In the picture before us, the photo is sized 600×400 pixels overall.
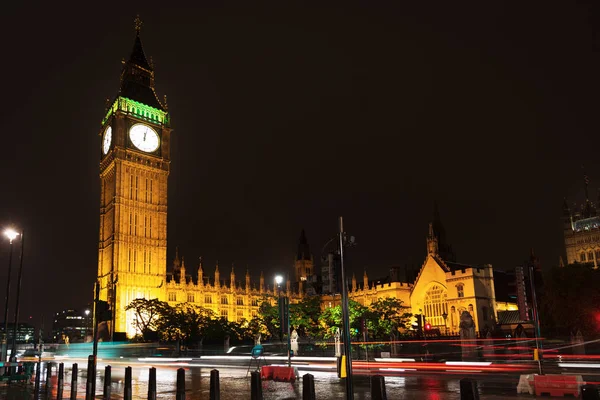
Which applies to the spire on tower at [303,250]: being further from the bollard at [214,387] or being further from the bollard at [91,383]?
the bollard at [214,387]

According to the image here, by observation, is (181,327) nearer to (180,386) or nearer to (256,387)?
(180,386)

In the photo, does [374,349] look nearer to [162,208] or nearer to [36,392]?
[36,392]

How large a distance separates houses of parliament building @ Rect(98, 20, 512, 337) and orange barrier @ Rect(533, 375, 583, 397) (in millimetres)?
58025

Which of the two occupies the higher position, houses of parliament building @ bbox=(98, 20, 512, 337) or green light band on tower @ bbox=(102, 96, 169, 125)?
green light band on tower @ bbox=(102, 96, 169, 125)

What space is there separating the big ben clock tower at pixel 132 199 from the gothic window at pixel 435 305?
40333 millimetres

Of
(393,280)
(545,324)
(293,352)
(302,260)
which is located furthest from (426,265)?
(302,260)

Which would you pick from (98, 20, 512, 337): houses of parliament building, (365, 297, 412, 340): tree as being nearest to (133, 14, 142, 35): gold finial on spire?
(98, 20, 512, 337): houses of parliament building

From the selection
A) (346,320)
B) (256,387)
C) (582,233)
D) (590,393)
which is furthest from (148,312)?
(582,233)

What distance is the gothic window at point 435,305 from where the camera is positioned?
75.4 meters

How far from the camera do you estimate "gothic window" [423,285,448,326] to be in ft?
247

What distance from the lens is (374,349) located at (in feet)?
142

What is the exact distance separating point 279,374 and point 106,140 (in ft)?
260

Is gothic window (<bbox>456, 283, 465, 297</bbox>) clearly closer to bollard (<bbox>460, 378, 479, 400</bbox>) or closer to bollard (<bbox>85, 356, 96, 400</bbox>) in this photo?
bollard (<bbox>85, 356, 96, 400</bbox>)

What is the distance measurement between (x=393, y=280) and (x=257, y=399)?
266 feet
